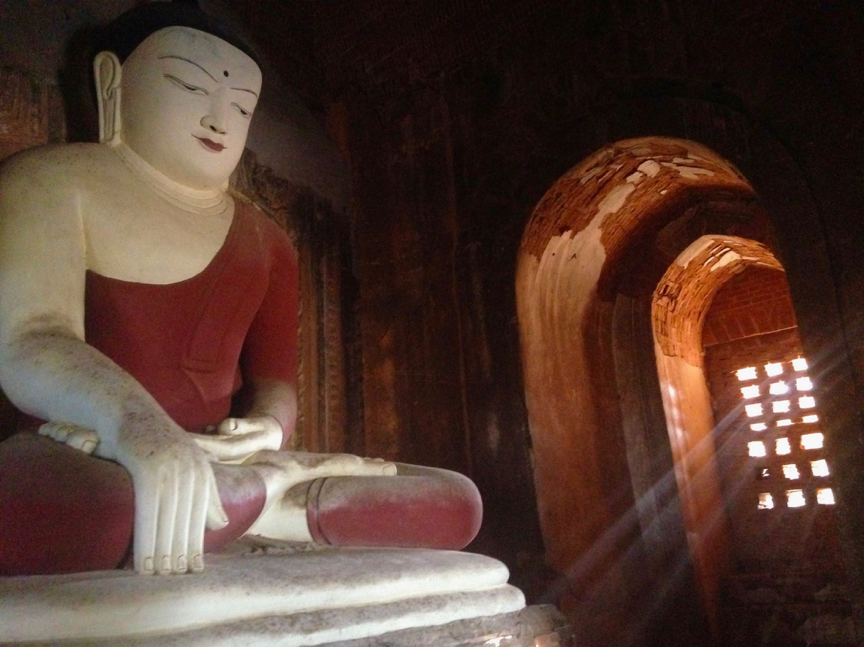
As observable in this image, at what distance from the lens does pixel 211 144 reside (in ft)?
7.57

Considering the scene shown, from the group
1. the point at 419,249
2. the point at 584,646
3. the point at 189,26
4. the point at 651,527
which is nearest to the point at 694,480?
the point at 651,527

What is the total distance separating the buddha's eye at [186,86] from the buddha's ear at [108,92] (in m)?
0.22

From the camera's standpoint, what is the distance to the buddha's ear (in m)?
2.32

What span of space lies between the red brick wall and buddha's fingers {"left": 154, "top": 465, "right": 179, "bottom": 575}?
4288mm

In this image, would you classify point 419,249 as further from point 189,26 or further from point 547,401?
point 189,26

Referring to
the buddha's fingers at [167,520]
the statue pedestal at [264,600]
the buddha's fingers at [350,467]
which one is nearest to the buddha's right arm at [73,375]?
the buddha's fingers at [167,520]

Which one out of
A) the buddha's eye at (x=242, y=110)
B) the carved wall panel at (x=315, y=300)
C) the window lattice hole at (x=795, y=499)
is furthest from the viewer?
the window lattice hole at (x=795, y=499)

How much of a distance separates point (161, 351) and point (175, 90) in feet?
2.64

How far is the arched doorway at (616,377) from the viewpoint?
10.7 feet

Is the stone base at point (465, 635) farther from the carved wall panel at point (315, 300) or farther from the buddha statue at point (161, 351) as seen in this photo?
the carved wall panel at point (315, 300)

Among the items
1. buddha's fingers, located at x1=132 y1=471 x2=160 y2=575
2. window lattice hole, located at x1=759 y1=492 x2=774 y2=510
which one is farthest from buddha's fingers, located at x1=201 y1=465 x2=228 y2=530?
window lattice hole, located at x1=759 y1=492 x2=774 y2=510

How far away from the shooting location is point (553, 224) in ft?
11.5

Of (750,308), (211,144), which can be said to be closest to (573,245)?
(750,308)

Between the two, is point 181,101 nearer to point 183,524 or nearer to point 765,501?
point 183,524
